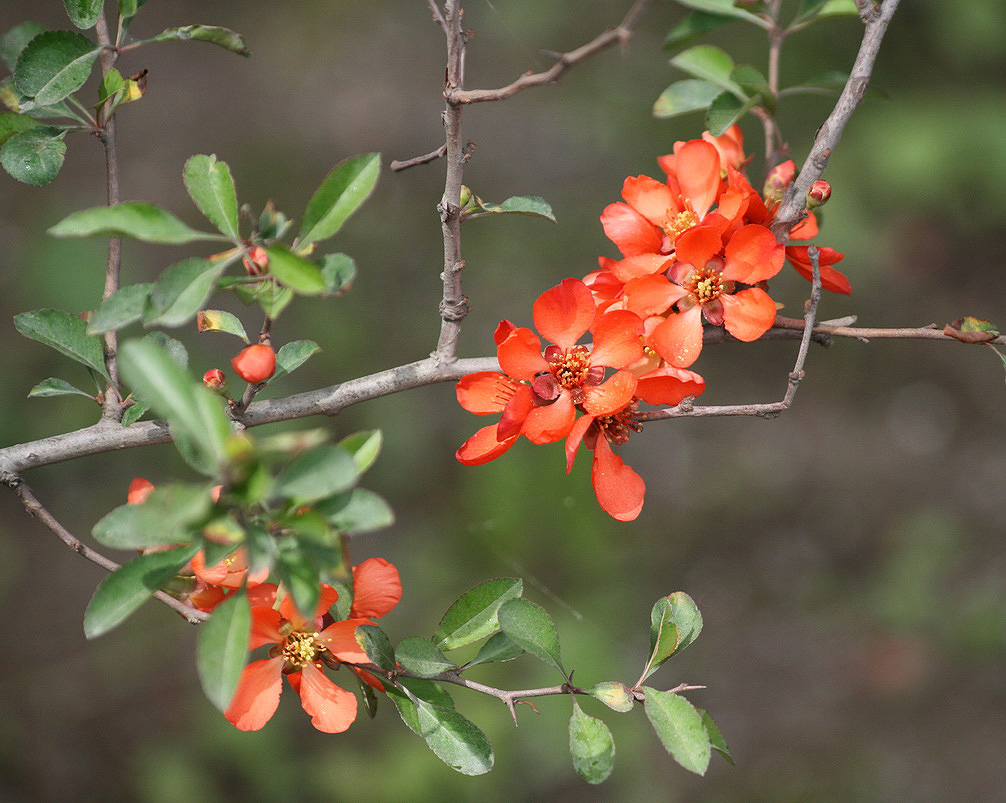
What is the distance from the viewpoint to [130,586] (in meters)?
0.75

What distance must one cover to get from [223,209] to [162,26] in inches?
145

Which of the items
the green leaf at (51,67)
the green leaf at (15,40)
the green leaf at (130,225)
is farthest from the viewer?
the green leaf at (15,40)

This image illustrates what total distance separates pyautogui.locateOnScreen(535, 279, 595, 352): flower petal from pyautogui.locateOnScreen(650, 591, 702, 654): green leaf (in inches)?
12.1

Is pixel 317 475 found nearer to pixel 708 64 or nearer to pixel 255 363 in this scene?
pixel 255 363

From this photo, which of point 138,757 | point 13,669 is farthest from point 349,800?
point 13,669

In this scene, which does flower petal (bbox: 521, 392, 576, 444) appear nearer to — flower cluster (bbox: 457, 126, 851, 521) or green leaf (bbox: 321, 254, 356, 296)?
flower cluster (bbox: 457, 126, 851, 521)

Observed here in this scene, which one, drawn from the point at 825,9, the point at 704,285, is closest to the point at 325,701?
the point at 704,285

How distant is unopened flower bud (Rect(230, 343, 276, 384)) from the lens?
90 cm

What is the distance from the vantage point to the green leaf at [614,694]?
87 centimetres

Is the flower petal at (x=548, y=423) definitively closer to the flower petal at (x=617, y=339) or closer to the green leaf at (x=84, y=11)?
the flower petal at (x=617, y=339)

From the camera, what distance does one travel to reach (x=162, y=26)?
3.97m

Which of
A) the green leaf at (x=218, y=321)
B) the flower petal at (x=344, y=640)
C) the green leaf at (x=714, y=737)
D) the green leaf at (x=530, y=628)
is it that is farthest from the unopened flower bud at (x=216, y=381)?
the green leaf at (x=714, y=737)

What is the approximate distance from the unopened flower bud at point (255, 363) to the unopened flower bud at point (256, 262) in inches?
3.1

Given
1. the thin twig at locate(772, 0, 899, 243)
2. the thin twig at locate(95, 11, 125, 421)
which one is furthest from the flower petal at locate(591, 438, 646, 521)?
the thin twig at locate(95, 11, 125, 421)
